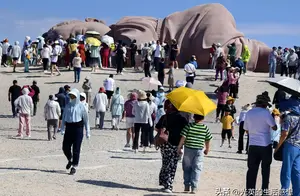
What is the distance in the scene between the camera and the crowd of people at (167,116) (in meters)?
10.5

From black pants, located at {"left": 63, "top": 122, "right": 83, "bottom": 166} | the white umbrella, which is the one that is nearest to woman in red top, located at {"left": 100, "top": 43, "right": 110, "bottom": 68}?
black pants, located at {"left": 63, "top": 122, "right": 83, "bottom": 166}

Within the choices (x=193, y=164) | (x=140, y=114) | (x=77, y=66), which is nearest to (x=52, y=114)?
(x=140, y=114)

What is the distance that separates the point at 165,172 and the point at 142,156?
4686mm

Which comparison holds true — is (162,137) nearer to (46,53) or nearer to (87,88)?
(87,88)

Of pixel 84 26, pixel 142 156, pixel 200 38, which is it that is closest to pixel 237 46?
pixel 200 38

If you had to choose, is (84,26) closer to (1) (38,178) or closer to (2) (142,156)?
(2) (142,156)

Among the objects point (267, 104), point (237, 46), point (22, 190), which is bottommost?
point (22, 190)

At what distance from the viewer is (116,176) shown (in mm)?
12930

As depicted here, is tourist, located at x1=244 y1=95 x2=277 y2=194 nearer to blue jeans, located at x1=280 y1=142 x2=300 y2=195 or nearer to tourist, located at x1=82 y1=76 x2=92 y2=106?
blue jeans, located at x1=280 y1=142 x2=300 y2=195

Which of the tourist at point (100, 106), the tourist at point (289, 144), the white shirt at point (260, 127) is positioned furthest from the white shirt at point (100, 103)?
the tourist at point (289, 144)

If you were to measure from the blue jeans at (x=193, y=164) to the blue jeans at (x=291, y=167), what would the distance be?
1511 millimetres

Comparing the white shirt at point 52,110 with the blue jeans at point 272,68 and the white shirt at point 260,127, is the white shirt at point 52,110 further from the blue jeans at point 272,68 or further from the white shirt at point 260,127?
the blue jeans at point 272,68

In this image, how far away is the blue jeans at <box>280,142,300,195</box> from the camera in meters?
10.3

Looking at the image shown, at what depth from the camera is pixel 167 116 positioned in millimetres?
11609
